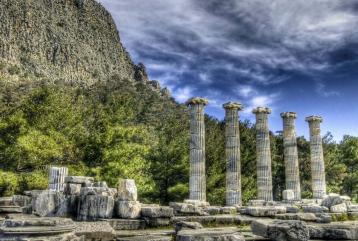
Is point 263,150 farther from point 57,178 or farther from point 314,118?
point 57,178

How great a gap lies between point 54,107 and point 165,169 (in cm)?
966

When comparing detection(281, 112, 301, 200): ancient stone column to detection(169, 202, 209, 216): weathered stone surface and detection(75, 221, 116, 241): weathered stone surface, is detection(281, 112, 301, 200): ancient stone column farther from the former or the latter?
detection(75, 221, 116, 241): weathered stone surface

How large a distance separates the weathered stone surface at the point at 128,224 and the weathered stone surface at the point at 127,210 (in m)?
0.26

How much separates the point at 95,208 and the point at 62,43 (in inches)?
5444

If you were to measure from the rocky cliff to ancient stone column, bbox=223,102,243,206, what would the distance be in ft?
265

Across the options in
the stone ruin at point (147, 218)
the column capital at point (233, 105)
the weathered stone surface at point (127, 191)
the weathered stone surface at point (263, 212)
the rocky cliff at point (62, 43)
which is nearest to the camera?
the stone ruin at point (147, 218)

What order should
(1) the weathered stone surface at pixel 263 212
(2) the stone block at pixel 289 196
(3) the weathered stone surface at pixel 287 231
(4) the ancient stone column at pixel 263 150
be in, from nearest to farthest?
(3) the weathered stone surface at pixel 287 231, (1) the weathered stone surface at pixel 263 212, (2) the stone block at pixel 289 196, (4) the ancient stone column at pixel 263 150

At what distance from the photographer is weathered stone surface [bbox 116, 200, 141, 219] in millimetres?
12358

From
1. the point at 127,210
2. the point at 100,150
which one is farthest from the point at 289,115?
the point at 127,210

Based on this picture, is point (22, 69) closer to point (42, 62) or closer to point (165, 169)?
point (42, 62)

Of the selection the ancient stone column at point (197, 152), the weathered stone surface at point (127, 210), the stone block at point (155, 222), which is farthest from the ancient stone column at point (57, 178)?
the ancient stone column at point (197, 152)

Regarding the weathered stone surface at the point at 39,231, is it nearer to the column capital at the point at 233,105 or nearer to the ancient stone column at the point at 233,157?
the ancient stone column at the point at 233,157

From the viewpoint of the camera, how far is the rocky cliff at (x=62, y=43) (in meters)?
121

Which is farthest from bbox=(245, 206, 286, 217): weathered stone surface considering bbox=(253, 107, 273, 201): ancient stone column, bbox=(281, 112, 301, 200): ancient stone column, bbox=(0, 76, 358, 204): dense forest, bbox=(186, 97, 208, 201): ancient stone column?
bbox=(281, 112, 301, 200): ancient stone column
